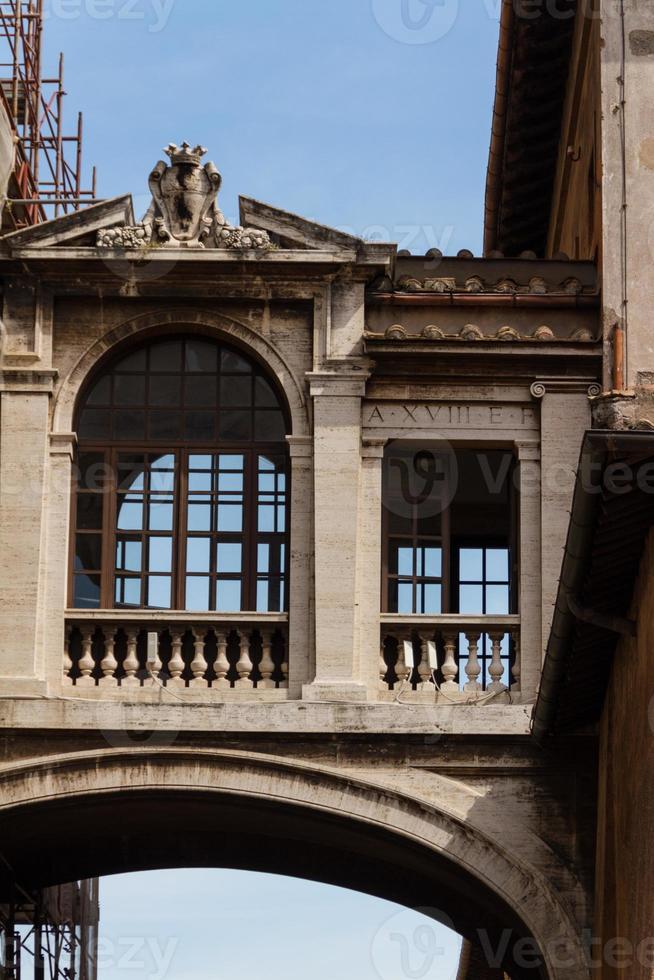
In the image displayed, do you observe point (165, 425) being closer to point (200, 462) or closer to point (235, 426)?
point (200, 462)

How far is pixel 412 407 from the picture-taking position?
21.3m

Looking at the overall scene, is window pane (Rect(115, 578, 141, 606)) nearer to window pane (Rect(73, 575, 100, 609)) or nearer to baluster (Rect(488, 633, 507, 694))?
window pane (Rect(73, 575, 100, 609))

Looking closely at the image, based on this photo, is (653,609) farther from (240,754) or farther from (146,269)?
(146,269)

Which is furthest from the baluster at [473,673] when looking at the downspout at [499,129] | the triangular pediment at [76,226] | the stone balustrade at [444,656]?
the downspout at [499,129]

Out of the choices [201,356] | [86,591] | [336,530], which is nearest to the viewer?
[336,530]

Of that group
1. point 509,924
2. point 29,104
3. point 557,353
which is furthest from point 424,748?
point 29,104

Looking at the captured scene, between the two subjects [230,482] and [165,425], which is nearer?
[230,482]

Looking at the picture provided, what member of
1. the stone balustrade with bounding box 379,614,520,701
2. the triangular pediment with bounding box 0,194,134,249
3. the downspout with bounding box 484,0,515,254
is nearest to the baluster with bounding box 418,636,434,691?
the stone balustrade with bounding box 379,614,520,701

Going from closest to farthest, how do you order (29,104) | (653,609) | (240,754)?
1. (653,609)
2. (240,754)
3. (29,104)

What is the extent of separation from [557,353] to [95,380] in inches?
164

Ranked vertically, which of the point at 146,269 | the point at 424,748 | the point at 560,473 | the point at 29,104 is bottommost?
the point at 424,748

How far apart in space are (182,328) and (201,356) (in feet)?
1.07

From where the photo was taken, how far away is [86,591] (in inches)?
838

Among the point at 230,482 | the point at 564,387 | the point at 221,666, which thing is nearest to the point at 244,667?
the point at 221,666
